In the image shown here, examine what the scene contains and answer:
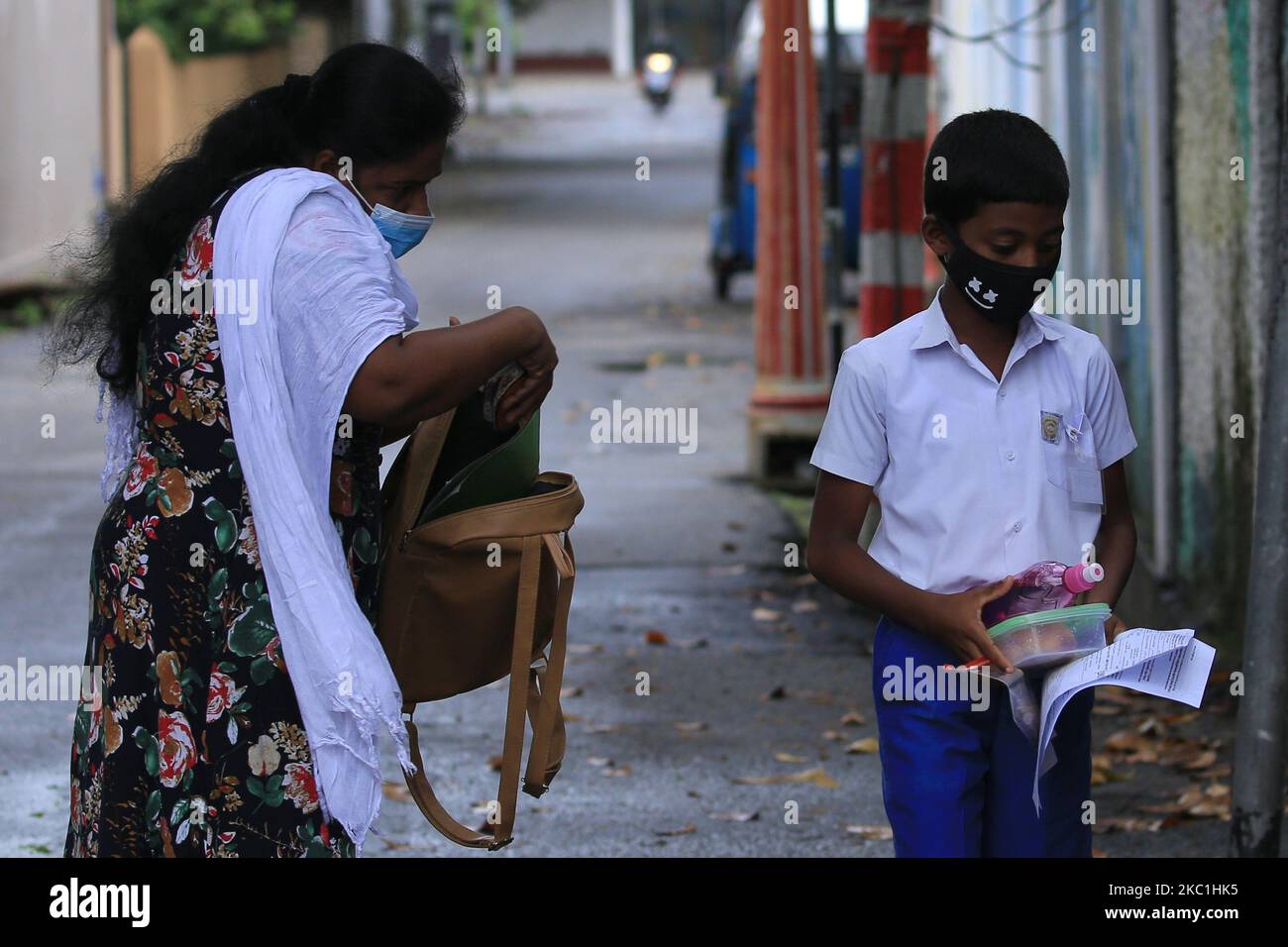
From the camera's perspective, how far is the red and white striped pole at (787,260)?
978 cm

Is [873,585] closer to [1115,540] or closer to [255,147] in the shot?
[1115,540]

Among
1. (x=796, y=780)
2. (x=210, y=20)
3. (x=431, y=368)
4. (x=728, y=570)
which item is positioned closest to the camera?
(x=431, y=368)

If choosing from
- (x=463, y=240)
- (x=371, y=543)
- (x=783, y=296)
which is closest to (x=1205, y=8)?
(x=783, y=296)

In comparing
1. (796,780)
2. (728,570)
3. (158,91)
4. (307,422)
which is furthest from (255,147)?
(158,91)

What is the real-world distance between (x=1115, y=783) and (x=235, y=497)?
3.30 m

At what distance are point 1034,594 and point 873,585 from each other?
24 cm

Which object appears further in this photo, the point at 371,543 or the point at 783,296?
the point at 783,296

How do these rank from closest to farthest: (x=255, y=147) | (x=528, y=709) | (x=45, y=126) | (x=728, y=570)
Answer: (x=255, y=147) < (x=528, y=709) < (x=728, y=570) < (x=45, y=126)

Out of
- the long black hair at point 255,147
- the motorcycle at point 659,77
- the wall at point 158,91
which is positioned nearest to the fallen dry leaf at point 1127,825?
the long black hair at point 255,147

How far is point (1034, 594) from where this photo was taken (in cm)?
300

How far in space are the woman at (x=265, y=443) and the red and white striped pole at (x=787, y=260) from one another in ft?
22.5

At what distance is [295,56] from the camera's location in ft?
107
